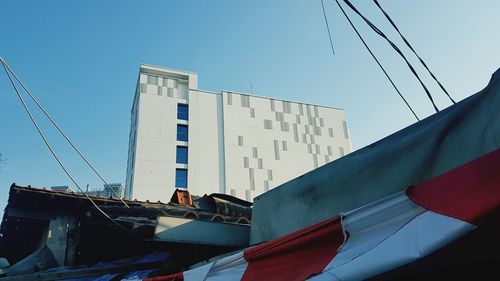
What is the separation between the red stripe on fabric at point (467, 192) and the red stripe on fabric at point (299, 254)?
618 millimetres

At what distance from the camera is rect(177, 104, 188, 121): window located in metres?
40.4

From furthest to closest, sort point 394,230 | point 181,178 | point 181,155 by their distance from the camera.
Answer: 1. point 181,155
2. point 181,178
3. point 394,230

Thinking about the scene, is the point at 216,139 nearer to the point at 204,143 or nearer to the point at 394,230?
the point at 204,143

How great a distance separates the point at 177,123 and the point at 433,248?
39089 millimetres

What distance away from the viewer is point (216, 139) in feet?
132

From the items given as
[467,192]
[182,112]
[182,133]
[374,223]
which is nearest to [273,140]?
[182,133]

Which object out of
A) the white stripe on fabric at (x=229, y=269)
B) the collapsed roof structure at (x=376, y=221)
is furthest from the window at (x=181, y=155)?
the white stripe on fabric at (x=229, y=269)

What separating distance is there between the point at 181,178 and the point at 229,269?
34.3m

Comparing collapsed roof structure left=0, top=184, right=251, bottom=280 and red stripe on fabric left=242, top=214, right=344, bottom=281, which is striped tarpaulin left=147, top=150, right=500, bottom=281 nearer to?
red stripe on fabric left=242, top=214, right=344, bottom=281

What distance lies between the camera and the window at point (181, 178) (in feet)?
119

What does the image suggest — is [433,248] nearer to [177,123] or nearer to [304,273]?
[304,273]

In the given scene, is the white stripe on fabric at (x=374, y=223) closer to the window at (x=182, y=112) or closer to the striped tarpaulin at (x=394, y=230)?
the striped tarpaulin at (x=394, y=230)

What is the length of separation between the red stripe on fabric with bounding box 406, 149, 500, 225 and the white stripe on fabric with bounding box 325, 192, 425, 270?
2.9 inches

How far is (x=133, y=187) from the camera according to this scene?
34.3 metres
